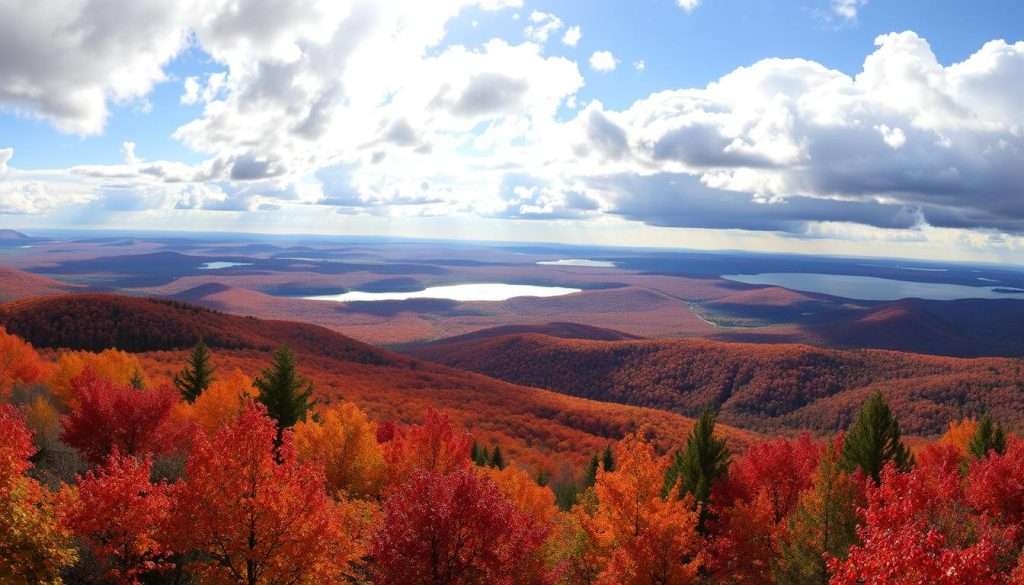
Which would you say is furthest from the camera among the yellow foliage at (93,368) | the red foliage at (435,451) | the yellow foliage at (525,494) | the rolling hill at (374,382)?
the rolling hill at (374,382)

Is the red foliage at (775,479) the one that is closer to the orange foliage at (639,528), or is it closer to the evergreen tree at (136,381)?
the orange foliage at (639,528)

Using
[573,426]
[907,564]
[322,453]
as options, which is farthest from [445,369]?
[907,564]

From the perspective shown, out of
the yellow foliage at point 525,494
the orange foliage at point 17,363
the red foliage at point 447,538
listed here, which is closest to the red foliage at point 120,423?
the yellow foliage at point 525,494

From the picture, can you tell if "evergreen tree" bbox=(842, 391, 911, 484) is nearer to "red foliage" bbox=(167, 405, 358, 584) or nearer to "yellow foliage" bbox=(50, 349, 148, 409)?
"red foliage" bbox=(167, 405, 358, 584)

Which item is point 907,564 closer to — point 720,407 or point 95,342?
point 95,342

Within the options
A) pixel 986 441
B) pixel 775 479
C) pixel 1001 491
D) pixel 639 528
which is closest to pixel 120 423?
pixel 639 528

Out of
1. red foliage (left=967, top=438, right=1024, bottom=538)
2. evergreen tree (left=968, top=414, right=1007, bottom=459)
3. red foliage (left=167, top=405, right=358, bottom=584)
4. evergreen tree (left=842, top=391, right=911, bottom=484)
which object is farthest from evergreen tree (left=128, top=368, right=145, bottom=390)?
evergreen tree (left=968, top=414, right=1007, bottom=459)

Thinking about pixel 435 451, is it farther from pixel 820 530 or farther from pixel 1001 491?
pixel 1001 491
